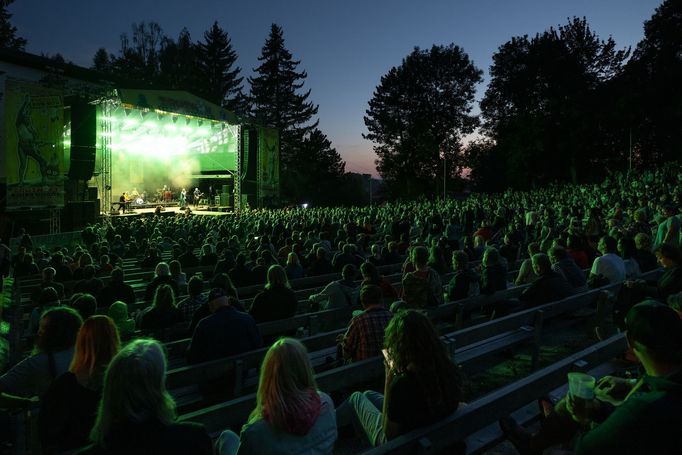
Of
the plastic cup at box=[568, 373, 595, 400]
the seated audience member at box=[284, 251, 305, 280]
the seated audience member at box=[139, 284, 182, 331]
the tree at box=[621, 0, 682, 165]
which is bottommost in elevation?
the seated audience member at box=[139, 284, 182, 331]

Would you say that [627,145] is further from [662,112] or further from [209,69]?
[209,69]

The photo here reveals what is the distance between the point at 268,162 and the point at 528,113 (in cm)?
2984

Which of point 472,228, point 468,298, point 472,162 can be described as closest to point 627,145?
point 472,162

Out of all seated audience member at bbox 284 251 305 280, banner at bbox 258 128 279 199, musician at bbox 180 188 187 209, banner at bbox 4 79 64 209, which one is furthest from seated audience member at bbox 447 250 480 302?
musician at bbox 180 188 187 209

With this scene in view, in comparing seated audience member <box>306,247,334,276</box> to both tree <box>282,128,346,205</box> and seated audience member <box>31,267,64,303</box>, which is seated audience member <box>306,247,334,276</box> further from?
tree <box>282,128,346,205</box>

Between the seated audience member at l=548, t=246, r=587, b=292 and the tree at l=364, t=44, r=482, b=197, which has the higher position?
the tree at l=364, t=44, r=482, b=197

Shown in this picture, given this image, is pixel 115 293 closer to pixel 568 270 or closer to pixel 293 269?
pixel 293 269

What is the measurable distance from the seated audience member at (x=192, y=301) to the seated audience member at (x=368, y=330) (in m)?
2.23

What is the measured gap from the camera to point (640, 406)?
5.58 feet

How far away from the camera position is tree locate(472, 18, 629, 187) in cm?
4434

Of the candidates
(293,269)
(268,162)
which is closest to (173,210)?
(268,162)

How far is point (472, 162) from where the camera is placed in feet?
171

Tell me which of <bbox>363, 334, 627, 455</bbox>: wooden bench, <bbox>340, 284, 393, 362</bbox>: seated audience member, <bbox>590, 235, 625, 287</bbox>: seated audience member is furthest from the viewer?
<bbox>590, 235, 625, 287</bbox>: seated audience member

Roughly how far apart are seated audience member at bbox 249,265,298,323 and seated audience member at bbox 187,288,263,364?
1.29 m
